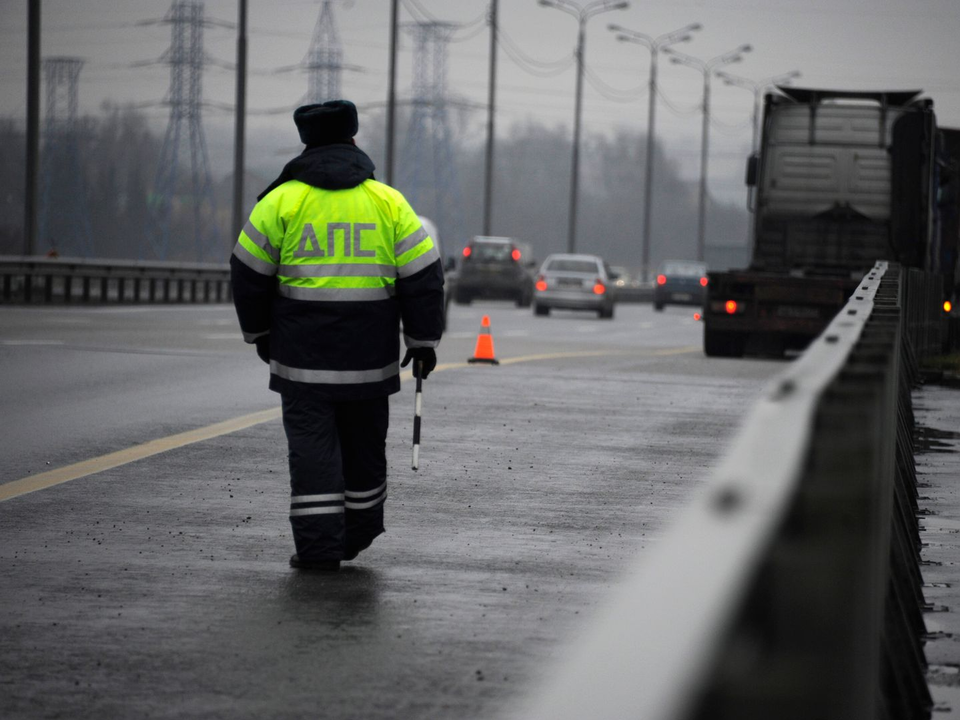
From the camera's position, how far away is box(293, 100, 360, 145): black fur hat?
7.00 m

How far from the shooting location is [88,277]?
127ft

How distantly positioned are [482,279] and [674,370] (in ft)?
100

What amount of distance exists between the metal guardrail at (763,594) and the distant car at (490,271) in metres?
47.7

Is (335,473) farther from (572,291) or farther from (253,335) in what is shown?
(572,291)

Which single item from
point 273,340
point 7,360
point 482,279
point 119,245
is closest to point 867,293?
point 273,340

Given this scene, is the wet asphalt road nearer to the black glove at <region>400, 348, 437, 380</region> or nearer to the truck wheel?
the black glove at <region>400, 348, 437, 380</region>

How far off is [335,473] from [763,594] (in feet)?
16.9

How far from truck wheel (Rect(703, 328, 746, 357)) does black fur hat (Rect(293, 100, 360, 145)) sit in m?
17.1

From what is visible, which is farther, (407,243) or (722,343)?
(722,343)

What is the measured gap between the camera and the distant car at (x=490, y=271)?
166ft

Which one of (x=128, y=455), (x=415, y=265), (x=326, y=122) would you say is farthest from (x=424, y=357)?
(x=128, y=455)

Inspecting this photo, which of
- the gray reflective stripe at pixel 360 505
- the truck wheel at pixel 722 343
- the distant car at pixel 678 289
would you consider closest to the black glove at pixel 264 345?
the gray reflective stripe at pixel 360 505

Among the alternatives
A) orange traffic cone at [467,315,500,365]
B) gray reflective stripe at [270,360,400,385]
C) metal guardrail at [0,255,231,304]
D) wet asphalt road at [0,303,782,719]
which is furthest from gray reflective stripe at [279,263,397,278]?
metal guardrail at [0,255,231,304]

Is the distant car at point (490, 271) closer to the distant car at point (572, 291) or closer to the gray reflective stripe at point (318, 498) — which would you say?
the distant car at point (572, 291)
